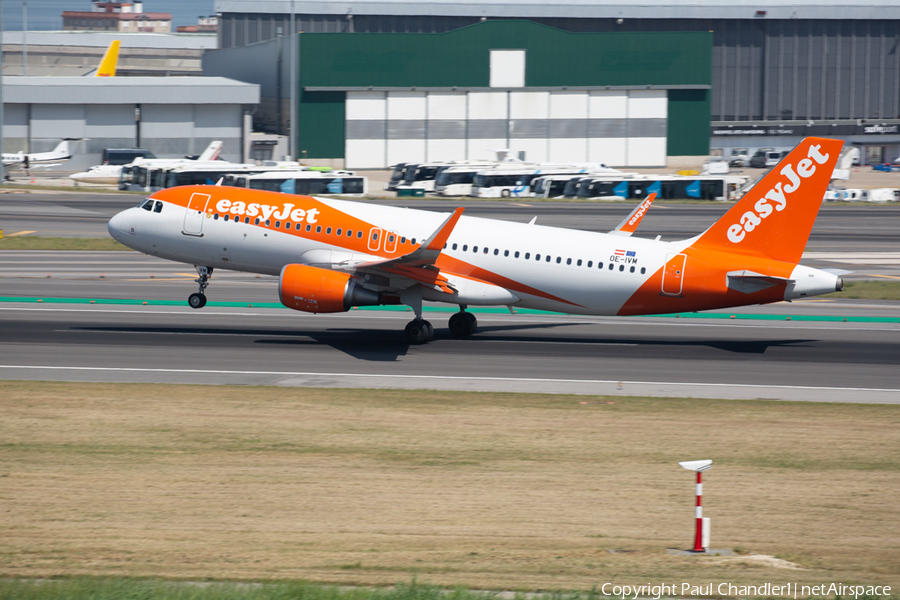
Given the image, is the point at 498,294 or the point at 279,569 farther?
the point at 498,294

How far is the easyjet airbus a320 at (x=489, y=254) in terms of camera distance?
3206 cm

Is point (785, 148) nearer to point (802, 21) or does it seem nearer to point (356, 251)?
point (802, 21)

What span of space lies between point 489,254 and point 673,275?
6.55 m

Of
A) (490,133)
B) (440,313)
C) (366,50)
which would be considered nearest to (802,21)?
(490,133)

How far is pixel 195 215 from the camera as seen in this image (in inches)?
1395

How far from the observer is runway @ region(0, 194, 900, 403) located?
28.7 m

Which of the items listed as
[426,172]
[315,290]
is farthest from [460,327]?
[426,172]

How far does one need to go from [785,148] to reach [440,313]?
13170 centimetres

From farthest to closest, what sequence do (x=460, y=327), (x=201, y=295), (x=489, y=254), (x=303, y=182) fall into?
(x=303, y=182), (x=201, y=295), (x=460, y=327), (x=489, y=254)

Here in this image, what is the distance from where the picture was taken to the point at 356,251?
34219 millimetres

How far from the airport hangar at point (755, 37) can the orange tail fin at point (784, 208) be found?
131m

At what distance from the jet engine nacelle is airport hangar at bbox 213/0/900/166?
134047mm

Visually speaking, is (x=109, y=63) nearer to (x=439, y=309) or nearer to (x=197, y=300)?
(x=439, y=309)

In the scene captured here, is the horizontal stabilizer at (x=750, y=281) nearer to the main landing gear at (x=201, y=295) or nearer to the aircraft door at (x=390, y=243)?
the aircraft door at (x=390, y=243)
